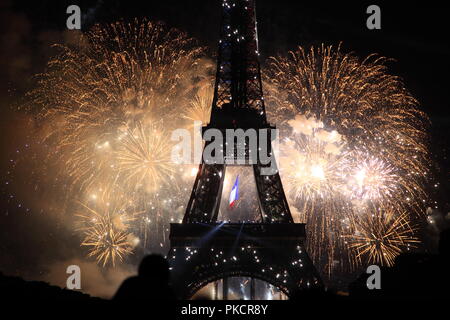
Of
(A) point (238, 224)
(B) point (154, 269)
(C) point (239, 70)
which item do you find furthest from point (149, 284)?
(C) point (239, 70)

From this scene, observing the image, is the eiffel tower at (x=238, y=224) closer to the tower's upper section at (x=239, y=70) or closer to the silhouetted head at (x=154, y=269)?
the tower's upper section at (x=239, y=70)

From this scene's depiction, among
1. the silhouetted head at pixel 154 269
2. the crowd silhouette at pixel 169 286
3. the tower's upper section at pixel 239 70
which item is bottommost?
the crowd silhouette at pixel 169 286

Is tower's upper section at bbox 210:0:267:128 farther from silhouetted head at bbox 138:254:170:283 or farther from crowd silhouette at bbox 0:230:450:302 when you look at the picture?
silhouetted head at bbox 138:254:170:283

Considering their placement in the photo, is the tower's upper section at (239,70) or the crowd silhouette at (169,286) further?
the tower's upper section at (239,70)

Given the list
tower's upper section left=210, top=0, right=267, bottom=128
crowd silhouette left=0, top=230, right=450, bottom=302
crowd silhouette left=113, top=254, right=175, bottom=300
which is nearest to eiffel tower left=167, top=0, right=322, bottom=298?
tower's upper section left=210, top=0, right=267, bottom=128

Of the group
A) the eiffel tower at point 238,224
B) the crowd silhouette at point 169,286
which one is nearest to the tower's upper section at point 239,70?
the eiffel tower at point 238,224

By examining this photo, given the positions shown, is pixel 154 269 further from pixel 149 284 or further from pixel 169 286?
pixel 169 286
